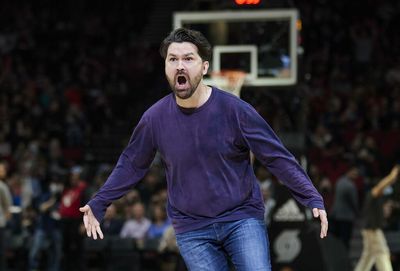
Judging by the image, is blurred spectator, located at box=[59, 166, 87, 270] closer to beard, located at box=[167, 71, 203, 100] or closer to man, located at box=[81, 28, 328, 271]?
man, located at box=[81, 28, 328, 271]

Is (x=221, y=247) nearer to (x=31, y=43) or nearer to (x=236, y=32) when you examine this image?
(x=236, y=32)

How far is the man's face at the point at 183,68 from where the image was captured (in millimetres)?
5645

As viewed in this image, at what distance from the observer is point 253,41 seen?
15273 millimetres

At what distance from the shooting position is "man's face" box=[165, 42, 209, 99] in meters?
5.64

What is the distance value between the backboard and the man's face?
885 cm

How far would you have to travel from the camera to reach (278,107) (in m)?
17.8

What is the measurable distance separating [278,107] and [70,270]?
4.71 m

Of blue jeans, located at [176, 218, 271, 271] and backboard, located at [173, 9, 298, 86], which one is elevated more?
backboard, located at [173, 9, 298, 86]

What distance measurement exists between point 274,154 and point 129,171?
88 centimetres

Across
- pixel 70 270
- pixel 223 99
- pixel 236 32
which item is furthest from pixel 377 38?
pixel 223 99

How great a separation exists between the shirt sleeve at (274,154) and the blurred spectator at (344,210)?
1031 cm

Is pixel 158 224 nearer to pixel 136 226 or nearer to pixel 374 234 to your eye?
pixel 136 226

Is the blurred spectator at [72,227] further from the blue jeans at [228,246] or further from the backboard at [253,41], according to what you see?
the blue jeans at [228,246]

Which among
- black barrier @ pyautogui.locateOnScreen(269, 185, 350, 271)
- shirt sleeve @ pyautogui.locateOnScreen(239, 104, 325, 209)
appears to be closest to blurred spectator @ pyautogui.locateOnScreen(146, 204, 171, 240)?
black barrier @ pyautogui.locateOnScreen(269, 185, 350, 271)
